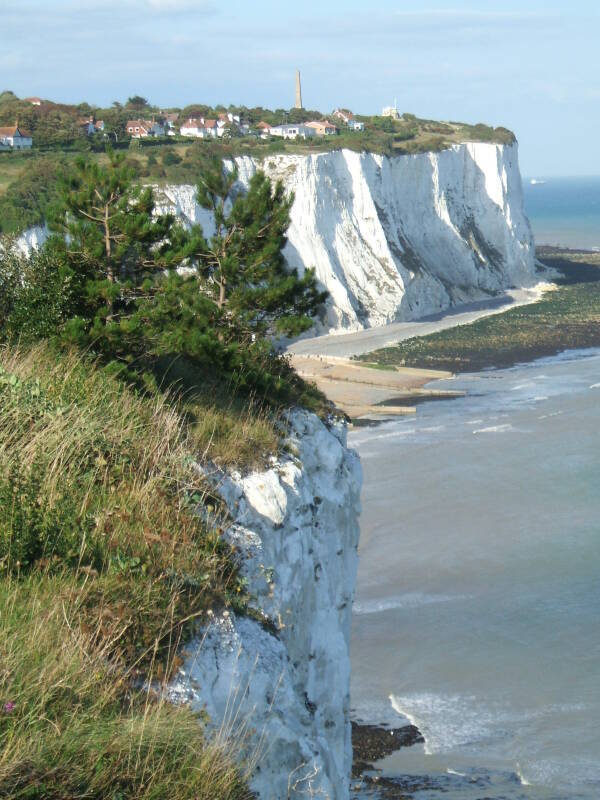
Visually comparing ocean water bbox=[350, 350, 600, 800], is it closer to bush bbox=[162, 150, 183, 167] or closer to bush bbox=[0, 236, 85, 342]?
bush bbox=[0, 236, 85, 342]

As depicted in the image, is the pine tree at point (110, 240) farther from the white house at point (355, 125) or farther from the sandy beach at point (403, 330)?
the white house at point (355, 125)

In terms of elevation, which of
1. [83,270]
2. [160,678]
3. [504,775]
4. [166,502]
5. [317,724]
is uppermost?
[83,270]

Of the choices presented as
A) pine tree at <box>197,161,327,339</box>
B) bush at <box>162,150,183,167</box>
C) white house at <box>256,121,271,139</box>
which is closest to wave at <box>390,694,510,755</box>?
pine tree at <box>197,161,327,339</box>

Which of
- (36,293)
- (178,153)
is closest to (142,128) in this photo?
(178,153)

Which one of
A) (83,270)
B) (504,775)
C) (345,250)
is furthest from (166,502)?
(345,250)

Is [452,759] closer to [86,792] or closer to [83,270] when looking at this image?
[83,270]

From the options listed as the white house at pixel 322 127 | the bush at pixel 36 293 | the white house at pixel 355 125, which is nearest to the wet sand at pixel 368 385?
the bush at pixel 36 293
